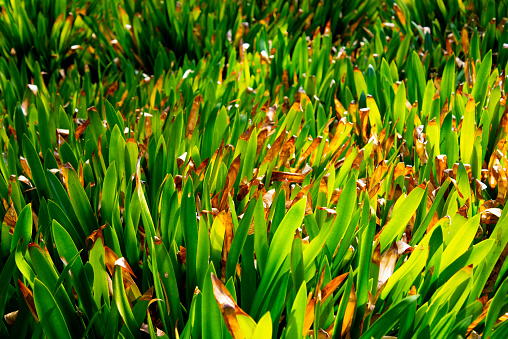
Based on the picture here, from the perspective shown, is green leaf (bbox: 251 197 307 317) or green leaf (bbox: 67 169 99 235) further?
green leaf (bbox: 67 169 99 235)

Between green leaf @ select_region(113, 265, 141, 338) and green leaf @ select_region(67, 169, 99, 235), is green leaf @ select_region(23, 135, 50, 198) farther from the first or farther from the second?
green leaf @ select_region(113, 265, 141, 338)

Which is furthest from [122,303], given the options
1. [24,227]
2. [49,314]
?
[24,227]

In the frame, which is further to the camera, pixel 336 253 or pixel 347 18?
pixel 347 18

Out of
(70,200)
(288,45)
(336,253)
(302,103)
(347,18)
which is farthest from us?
(347,18)

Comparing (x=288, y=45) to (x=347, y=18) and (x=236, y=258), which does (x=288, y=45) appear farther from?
(x=236, y=258)

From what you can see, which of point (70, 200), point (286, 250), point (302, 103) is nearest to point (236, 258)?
point (286, 250)

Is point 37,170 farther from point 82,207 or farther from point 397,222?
point 397,222

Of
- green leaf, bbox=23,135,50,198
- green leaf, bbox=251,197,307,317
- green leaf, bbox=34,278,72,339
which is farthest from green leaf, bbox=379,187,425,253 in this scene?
green leaf, bbox=23,135,50,198

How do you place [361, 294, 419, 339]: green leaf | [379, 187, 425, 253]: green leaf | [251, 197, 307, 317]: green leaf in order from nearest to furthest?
[361, 294, 419, 339]: green leaf → [251, 197, 307, 317]: green leaf → [379, 187, 425, 253]: green leaf
